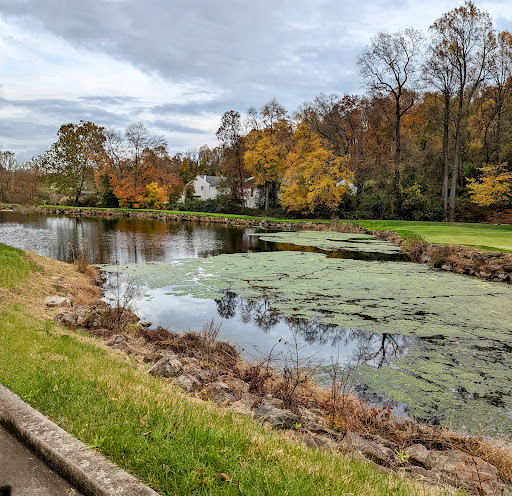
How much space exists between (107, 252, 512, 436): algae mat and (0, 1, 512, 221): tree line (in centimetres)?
2311

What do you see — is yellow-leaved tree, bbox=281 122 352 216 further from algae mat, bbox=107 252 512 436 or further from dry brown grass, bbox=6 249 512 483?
dry brown grass, bbox=6 249 512 483

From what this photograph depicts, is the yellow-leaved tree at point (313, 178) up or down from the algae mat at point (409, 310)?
up

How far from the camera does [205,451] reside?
3.30 m

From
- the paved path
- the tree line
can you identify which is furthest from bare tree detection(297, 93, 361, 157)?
the paved path

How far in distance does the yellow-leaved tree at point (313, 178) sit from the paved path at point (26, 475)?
40904 mm

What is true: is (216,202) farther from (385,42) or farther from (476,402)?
(476,402)

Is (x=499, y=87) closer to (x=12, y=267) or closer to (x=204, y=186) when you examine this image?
(x=12, y=267)

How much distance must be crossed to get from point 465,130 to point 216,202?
36.4 meters

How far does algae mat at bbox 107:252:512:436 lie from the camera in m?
6.79

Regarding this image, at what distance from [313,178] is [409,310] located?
3372 cm

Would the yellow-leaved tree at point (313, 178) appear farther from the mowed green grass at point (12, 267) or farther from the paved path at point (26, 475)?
the paved path at point (26, 475)

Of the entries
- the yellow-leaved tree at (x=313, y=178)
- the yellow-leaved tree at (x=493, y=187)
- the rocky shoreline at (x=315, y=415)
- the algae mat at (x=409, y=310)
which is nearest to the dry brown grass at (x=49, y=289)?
the rocky shoreline at (x=315, y=415)

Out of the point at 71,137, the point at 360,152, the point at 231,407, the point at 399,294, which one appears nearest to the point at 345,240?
the point at 399,294

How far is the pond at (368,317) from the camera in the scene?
700 cm
